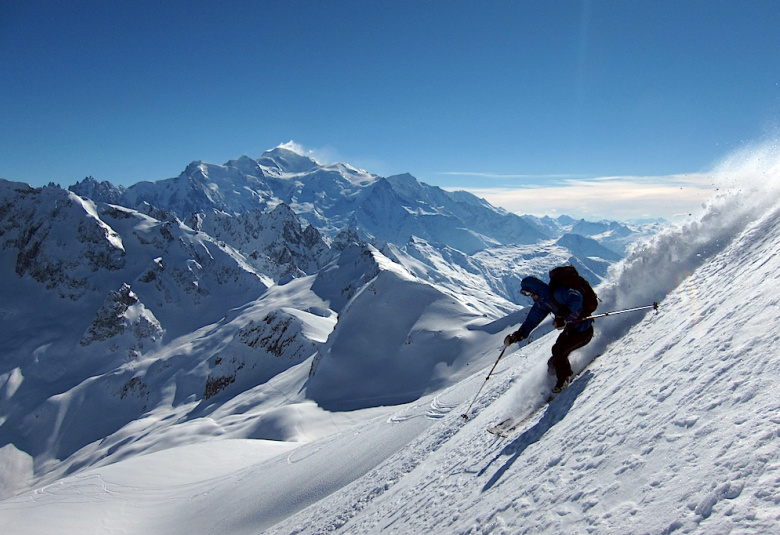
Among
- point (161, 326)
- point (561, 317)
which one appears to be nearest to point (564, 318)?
point (561, 317)

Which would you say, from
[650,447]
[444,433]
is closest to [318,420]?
[444,433]

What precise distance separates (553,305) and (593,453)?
3.27 m

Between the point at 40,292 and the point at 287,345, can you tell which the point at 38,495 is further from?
the point at 40,292

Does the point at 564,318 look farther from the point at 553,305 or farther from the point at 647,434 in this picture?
the point at 647,434

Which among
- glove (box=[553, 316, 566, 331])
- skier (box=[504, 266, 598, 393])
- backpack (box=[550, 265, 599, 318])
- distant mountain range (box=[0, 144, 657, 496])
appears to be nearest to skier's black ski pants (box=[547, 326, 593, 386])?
skier (box=[504, 266, 598, 393])

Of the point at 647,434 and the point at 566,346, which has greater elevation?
the point at 566,346

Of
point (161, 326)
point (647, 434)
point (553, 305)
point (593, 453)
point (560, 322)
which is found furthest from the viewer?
point (161, 326)

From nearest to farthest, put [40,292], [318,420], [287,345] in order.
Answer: [318,420] < [287,345] < [40,292]

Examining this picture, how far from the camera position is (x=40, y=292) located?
137125 mm

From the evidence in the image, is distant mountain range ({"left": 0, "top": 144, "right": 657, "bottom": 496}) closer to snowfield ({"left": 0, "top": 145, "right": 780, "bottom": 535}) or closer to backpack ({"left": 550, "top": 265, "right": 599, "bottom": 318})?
snowfield ({"left": 0, "top": 145, "right": 780, "bottom": 535})

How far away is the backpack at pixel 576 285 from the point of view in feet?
24.7

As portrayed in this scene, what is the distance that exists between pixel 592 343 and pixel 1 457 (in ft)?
374

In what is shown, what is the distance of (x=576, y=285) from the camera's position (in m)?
7.57

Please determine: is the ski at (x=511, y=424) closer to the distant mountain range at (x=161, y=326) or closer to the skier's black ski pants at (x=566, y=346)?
the skier's black ski pants at (x=566, y=346)
